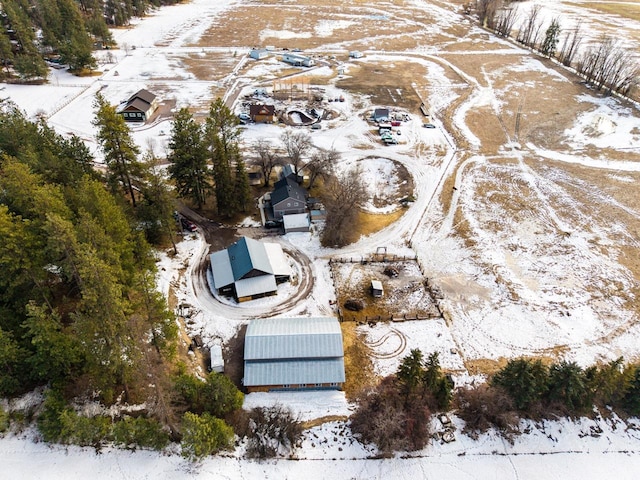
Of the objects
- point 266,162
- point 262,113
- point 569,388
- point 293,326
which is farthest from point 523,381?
point 262,113

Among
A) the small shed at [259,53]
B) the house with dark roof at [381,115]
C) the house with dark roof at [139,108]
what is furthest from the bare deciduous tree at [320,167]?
the small shed at [259,53]

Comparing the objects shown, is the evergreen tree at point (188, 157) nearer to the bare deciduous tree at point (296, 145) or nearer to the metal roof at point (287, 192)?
the metal roof at point (287, 192)

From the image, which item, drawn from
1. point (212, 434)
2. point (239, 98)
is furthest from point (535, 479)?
point (239, 98)

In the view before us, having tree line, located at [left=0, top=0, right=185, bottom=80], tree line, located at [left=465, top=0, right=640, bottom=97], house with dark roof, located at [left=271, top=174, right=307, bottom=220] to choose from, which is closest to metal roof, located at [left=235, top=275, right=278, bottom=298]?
house with dark roof, located at [left=271, top=174, right=307, bottom=220]

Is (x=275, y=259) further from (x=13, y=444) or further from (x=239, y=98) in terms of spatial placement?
(x=239, y=98)

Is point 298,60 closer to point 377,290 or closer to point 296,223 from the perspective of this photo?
point 296,223

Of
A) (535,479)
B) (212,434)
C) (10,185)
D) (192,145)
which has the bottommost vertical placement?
(535,479)

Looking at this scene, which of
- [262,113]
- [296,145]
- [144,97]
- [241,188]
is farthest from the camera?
[144,97]
